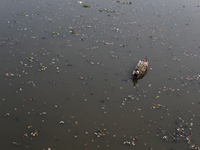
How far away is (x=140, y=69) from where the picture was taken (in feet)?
60.9

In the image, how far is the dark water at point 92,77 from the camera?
43.6 ft

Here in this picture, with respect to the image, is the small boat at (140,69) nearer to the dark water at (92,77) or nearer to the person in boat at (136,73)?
the person in boat at (136,73)

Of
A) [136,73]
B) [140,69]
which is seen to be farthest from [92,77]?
[140,69]

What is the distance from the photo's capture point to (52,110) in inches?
571

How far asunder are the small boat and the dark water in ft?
2.16

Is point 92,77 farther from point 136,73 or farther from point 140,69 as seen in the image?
point 140,69

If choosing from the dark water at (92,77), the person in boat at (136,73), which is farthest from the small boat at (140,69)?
the dark water at (92,77)

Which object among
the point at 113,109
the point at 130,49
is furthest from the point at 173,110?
the point at 130,49

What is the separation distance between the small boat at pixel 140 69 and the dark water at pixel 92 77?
659 mm

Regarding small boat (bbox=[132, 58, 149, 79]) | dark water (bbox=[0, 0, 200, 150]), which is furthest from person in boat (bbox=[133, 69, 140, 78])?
dark water (bbox=[0, 0, 200, 150])

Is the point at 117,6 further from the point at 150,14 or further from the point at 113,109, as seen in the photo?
the point at 113,109

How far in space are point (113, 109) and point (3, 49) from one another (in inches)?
569

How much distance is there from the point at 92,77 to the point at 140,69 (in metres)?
5.23

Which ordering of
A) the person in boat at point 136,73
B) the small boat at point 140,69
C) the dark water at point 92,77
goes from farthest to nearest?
1. the small boat at point 140,69
2. the person in boat at point 136,73
3. the dark water at point 92,77
